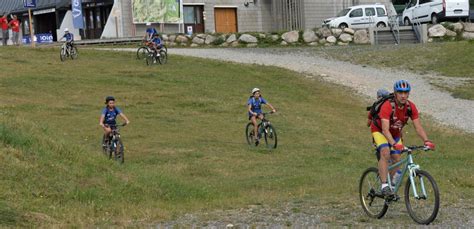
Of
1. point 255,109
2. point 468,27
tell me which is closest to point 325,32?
point 468,27

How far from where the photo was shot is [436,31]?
40.0 m

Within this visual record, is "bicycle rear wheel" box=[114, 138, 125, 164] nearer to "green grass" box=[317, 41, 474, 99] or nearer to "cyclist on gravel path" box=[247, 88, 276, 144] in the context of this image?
"cyclist on gravel path" box=[247, 88, 276, 144]

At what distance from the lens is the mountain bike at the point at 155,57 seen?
3186 cm

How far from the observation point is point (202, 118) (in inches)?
863

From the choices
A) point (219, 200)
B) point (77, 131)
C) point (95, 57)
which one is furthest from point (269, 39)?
point (219, 200)

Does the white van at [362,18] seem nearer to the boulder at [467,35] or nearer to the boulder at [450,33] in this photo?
the boulder at [450,33]

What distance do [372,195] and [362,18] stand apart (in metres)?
34.6

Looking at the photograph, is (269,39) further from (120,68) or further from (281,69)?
(120,68)

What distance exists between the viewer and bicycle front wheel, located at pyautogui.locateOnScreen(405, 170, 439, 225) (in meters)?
8.59

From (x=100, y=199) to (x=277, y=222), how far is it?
2.70m

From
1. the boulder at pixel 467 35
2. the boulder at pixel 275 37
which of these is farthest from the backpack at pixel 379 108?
the boulder at pixel 467 35

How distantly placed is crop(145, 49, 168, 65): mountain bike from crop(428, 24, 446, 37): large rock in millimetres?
15451

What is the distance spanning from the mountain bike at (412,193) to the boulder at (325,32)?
31.5 m

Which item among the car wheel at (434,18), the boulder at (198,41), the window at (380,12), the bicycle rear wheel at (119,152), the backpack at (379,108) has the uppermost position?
the window at (380,12)
